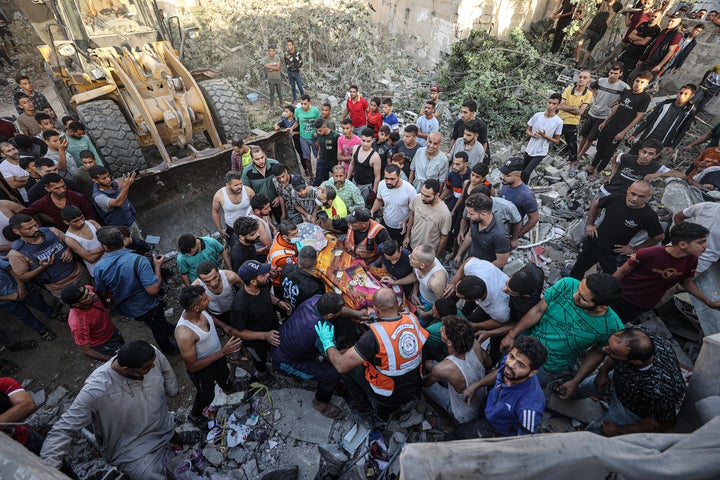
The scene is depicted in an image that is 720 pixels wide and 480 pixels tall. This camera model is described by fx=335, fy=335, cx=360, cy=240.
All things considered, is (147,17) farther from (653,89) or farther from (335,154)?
(653,89)

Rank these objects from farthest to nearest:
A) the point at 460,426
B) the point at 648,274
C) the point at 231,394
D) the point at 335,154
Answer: the point at 335,154
the point at 231,394
the point at 648,274
the point at 460,426

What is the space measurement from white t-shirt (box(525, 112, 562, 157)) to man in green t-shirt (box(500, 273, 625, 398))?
365 cm

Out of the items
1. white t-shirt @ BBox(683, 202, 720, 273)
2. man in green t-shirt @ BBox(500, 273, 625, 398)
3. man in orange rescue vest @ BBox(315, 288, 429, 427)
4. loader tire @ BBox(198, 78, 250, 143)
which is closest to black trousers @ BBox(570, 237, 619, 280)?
white t-shirt @ BBox(683, 202, 720, 273)

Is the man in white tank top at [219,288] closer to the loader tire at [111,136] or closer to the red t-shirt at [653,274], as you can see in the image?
the loader tire at [111,136]

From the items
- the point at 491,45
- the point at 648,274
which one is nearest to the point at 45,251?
the point at 648,274

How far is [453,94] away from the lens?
9.55 metres

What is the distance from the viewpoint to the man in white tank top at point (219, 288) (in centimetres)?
310

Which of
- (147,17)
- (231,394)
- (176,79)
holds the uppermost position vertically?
(147,17)

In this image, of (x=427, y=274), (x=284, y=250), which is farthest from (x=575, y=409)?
(x=284, y=250)

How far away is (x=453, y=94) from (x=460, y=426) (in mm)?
9048

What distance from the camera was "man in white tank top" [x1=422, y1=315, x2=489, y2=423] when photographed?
8.22ft

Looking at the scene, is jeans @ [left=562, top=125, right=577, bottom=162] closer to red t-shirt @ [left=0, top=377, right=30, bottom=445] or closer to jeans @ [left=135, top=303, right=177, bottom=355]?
jeans @ [left=135, top=303, right=177, bottom=355]

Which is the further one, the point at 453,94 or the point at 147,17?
the point at 453,94

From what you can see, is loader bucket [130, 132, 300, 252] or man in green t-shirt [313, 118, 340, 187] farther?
man in green t-shirt [313, 118, 340, 187]
